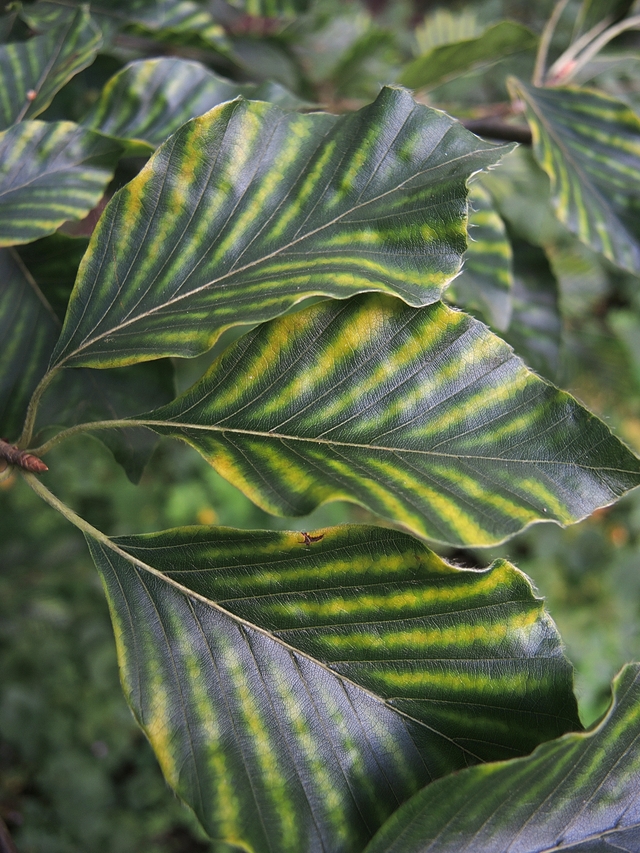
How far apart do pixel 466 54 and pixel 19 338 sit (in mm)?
710

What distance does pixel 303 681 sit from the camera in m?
0.48

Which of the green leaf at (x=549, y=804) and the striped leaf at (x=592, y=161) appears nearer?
the green leaf at (x=549, y=804)

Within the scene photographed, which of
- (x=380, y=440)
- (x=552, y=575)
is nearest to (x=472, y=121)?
(x=380, y=440)

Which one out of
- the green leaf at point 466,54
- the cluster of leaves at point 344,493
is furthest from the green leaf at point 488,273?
the cluster of leaves at point 344,493

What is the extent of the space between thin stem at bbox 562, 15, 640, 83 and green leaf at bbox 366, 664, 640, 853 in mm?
984

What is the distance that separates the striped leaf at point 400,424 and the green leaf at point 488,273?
38 cm

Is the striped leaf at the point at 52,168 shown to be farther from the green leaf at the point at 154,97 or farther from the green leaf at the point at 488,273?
the green leaf at the point at 488,273

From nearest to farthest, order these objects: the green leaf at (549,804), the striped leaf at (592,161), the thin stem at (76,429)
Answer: the green leaf at (549,804) < the thin stem at (76,429) < the striped leaf at (592,161)

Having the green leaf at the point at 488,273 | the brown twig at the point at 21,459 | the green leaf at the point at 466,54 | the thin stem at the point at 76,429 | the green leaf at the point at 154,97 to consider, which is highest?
the green leaf at the point at 466,54

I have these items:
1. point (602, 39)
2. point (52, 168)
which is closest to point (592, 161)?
point (602, 39)

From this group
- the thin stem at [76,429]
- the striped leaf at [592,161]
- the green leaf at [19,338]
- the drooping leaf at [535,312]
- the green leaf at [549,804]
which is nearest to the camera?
the green leaf at [549,804]

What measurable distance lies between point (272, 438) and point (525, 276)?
0.69m

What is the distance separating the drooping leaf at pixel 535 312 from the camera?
952 millimetres

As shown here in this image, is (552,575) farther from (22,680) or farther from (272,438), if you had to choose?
(272,438)
